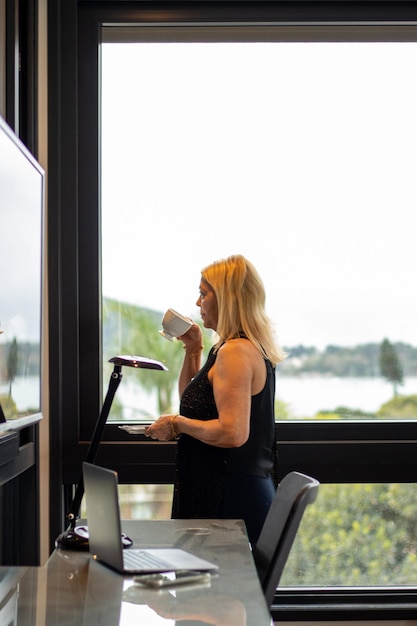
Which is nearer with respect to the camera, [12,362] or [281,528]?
[281,528]

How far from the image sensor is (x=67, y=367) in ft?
11.6

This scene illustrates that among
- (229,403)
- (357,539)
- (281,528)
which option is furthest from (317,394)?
(281,528)

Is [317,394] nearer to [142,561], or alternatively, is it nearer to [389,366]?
[389,366]

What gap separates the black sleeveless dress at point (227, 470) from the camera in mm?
2678

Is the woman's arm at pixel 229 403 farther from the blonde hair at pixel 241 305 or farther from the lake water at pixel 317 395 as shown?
the lake water at pixel 317 395

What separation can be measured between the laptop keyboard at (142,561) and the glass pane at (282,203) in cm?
168

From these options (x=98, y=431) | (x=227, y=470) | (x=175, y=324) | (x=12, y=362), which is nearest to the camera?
(x=98, y=431)

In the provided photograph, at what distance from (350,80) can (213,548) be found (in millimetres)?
2320

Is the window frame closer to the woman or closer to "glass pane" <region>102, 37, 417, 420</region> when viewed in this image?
"glass pane" <region>102, 37, 417, 420</region>

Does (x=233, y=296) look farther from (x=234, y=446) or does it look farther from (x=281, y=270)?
(x=281, y=270)

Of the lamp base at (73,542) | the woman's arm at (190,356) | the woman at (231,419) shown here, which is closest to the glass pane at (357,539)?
the woman's arm at (190,356)

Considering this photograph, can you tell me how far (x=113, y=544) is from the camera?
1.78m

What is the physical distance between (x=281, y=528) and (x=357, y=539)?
1789mm

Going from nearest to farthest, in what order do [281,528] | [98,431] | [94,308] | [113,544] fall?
[113,544]
[281,528]
[98,431]
[94,308]
